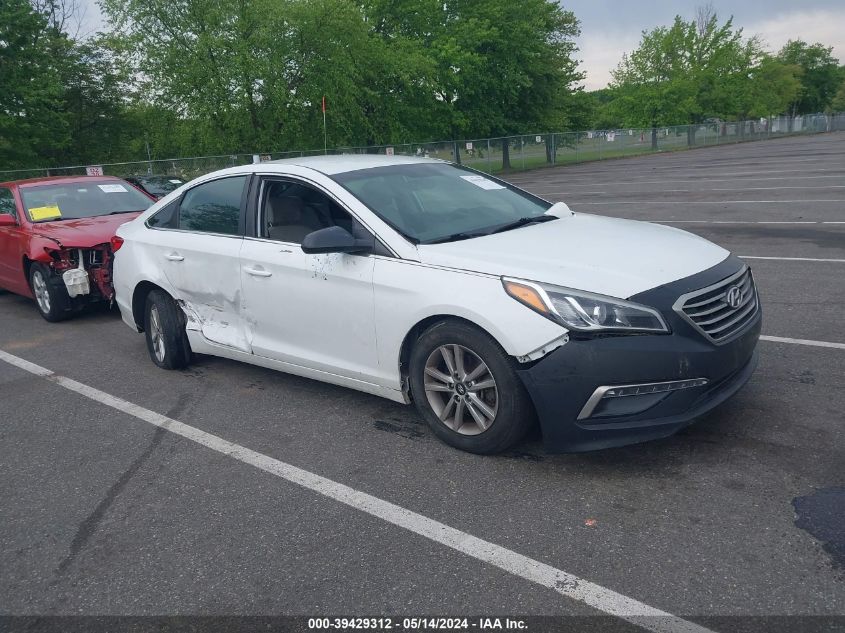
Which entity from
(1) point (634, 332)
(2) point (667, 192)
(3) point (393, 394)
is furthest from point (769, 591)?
(2) point (667, 192)

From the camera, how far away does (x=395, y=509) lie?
3.65 meters

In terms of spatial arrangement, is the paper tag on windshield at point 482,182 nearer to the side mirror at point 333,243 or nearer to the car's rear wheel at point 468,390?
the side mirror at point 333,243

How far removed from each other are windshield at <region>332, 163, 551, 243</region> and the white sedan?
16 millimetres

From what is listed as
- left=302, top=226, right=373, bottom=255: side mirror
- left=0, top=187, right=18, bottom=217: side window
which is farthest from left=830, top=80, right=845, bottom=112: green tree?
left=302, top=226, right=373, bottom=255: side mirror

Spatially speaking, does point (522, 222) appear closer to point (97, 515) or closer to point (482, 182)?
point (482, 182)

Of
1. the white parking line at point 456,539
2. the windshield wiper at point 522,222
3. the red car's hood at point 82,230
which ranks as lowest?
the white parking line at point 456,539

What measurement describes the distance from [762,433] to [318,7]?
25724 mm

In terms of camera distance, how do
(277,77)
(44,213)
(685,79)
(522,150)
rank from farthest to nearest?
1. (685,79)
2. (522,150)
3. (277,77)
4. (44,213)

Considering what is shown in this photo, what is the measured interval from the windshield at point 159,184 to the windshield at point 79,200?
4485mm

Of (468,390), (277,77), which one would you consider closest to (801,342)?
(468,390)

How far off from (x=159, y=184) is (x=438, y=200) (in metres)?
10.7

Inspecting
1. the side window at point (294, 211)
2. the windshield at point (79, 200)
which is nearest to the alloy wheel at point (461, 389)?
the side window at point (294, 211)

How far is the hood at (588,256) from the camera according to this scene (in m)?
3.79

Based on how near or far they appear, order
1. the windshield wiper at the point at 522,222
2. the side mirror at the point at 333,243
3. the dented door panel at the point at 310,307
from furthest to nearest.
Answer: the windshield wiper at the point at 522,222
the dented door panel at the point at 310,307
the side mirror at the point at 333,243
